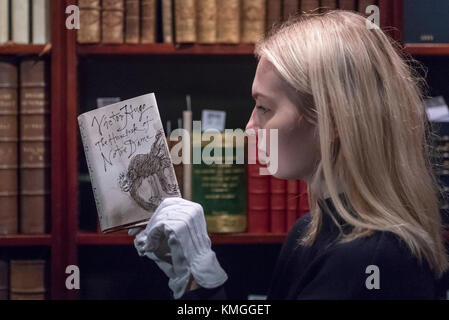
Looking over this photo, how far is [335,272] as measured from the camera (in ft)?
2.52

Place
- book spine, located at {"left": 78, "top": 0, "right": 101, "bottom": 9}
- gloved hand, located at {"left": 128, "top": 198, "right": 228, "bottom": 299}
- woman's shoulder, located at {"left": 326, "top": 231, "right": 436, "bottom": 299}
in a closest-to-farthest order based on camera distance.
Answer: woman's shoulder, located at {"left": 326, "top": 231, "right": 436, "bottom": 299}, gloved hand, located at {"left": 128, "top": 198, "right": 228, "bottom": 299}, book spine, located at {"left": 78, "top": 0, "right": 101, "bottom": 9}

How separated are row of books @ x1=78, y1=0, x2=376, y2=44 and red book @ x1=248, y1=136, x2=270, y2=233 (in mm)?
356

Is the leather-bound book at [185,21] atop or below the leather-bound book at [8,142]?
atop

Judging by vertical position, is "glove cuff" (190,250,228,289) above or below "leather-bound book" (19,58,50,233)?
below

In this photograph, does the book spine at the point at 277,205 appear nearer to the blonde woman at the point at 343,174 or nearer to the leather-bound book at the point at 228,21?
the leather-bound book at the point at 228,21

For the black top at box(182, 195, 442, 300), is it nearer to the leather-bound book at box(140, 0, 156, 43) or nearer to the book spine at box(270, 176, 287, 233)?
the book spine at box(270, 176, 287, 233)

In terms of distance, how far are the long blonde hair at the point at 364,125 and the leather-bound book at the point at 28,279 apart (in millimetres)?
916

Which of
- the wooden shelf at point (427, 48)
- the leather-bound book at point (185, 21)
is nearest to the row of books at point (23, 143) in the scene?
the leather-bound book at point (185, 21)

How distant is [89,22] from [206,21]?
30 centimetres

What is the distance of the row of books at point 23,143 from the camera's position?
1400 millimetres

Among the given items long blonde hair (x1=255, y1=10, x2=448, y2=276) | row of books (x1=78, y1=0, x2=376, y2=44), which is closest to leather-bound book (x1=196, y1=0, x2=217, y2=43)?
row of books (x1=78, y1=0, x2=376, y2=44)

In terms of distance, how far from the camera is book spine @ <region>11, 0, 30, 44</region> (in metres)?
1.40
